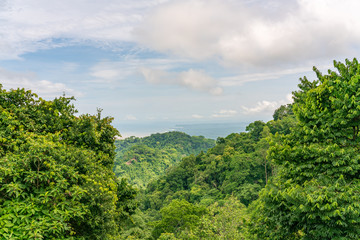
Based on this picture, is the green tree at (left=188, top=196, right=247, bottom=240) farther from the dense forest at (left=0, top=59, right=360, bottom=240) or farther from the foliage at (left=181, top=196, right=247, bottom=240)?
the dense forest at (left=0, top=59, right=360, bottom=240)

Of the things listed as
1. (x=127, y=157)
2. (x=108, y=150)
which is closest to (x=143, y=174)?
(x=127, y=157)

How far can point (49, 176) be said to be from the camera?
5.17m

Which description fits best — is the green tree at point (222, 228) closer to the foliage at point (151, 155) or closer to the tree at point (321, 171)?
the tree at point (321, 171)

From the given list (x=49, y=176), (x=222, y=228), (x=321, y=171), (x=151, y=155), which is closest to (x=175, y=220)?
(x=222, y=228)

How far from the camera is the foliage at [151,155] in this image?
264 feet

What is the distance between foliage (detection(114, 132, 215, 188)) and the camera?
8044cm

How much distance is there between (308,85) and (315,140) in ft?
11.0

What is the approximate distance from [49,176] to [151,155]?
88.4m

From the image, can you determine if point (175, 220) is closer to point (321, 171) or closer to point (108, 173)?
point (108, 173)

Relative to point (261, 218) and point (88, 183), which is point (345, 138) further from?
point (88, 183)

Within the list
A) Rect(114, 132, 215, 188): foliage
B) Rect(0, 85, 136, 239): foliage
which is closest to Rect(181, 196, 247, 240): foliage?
Rect(0, 85, 136, 239): foliage

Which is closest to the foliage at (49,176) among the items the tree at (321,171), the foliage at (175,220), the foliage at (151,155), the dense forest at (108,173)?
the dense forest at (108,173)

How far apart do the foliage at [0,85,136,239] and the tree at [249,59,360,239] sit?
4.90 meters

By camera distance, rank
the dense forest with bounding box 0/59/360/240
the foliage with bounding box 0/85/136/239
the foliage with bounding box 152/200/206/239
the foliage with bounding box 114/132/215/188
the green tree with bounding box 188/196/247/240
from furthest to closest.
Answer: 1. the foliage with bounding box 114/132/215/188
2. the foliage with bounding box 152/200/206/239
3. the green tree with bounding box 188/196/247/240
4. the dense forest with bounding box 0/59/360/240
5. the foliage with bounding box 0/85/136/239
